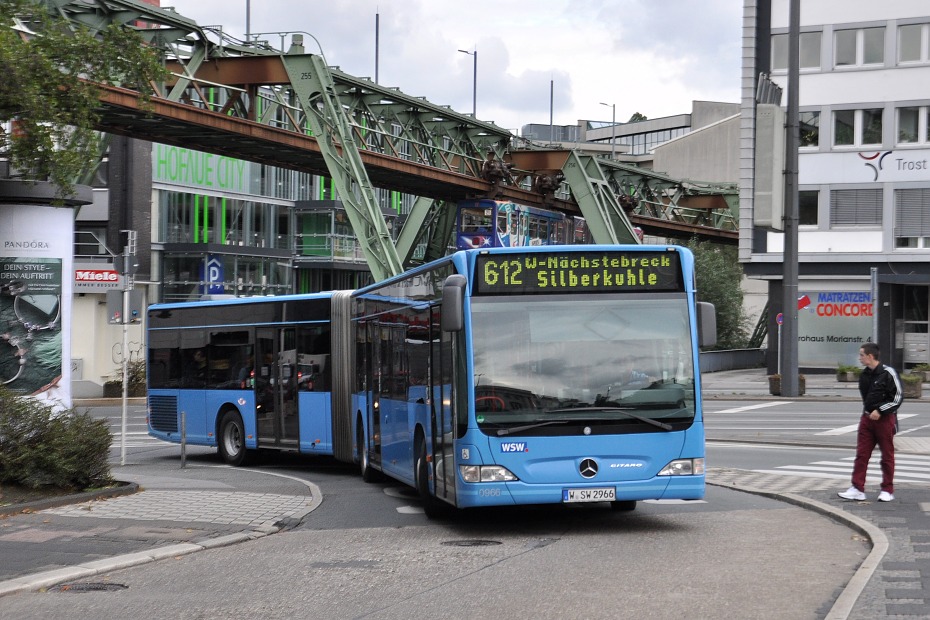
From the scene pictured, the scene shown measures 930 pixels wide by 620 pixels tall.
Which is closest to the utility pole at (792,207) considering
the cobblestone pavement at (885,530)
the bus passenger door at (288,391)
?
the cobblestone pavement at (885,530)

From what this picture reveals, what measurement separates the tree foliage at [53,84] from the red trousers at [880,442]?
925 centimetres

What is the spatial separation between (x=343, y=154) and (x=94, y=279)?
633 inches

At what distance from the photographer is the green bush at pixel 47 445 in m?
14.0

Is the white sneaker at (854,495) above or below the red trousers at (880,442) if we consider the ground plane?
below

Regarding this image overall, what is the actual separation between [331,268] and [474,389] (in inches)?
2281

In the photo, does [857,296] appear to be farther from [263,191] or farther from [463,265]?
[463,265]

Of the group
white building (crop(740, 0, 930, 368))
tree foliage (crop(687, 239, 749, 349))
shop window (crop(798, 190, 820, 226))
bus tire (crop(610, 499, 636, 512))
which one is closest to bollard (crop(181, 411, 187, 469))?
bus tire (crop(610, 499, 636, 512))

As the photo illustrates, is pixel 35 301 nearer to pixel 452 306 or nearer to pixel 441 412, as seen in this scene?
pixel 441 412

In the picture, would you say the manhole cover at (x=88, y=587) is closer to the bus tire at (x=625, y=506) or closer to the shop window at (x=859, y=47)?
the bus tire at (x=625, y=506)

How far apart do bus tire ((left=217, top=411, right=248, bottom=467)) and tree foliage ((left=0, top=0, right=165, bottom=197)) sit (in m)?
6.62

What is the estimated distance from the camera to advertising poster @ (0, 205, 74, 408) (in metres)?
17.9

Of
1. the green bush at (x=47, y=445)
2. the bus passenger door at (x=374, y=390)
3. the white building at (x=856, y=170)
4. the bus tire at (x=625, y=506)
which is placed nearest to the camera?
the bus tire at (x=625, y=506)

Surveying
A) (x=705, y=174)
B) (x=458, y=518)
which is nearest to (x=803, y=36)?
(x=458, y=518)

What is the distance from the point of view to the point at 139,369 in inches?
1794
